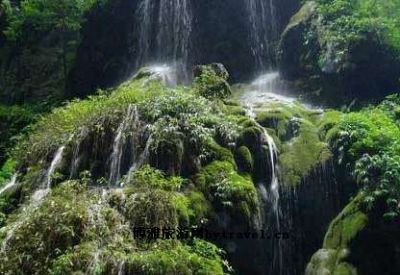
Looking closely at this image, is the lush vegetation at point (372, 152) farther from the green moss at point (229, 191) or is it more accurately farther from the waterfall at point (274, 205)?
the green moss at point (229, 191)

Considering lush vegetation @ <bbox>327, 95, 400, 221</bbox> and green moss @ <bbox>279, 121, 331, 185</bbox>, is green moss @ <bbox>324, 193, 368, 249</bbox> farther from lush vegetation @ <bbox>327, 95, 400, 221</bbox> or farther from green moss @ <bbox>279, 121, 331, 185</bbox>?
green moss @ <bbox>279, 121, 331, 185</bbox>

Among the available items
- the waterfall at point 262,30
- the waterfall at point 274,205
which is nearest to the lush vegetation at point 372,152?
the waterfall at point 274,205

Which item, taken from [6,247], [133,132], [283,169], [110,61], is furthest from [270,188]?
[110,61]

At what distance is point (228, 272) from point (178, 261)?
1578 mm

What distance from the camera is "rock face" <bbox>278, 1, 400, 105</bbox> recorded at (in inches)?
532

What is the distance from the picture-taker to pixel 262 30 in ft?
54.6

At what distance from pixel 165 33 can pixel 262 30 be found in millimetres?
2911

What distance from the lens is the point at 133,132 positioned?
33.3ft

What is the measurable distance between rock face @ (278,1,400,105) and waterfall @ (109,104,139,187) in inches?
223

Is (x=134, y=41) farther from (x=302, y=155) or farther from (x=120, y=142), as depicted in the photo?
(x=302, y=155)

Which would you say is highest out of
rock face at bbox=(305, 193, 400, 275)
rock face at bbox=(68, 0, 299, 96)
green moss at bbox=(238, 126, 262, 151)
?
rock face at bbox=(68, 0, 299, 96)

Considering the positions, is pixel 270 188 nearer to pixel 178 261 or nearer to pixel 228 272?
pixel 228 272

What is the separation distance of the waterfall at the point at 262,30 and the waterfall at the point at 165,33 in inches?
75.3

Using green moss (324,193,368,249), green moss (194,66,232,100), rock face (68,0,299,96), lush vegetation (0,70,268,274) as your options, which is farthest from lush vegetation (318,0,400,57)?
green moss (324,193,368,249)
